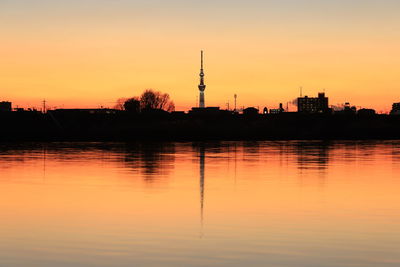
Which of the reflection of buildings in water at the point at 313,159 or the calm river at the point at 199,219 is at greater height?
the reflection of buildings in water at the point at 313,159

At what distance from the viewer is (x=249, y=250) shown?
23.8 m

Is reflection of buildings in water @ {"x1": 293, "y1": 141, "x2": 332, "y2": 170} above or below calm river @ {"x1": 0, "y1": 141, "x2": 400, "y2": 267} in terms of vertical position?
above

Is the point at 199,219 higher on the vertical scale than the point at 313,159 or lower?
lower

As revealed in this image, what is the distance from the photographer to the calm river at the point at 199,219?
22.7 metres

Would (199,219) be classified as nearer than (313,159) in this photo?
Yes

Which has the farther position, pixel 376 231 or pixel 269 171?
pixel 269 171

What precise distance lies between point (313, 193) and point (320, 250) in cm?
1973

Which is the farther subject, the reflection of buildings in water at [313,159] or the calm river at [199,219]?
the reflection of buildings in water at [313,159]

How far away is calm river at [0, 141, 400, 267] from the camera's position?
22.7 metres

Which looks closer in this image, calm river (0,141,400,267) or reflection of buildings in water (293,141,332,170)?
calm river (0,141,400,267)

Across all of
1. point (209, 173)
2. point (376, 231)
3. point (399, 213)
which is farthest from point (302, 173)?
point (376, 231)

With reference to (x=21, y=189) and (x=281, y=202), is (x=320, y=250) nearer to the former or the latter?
(x=281, y=202)

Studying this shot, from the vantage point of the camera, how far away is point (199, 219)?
103ft

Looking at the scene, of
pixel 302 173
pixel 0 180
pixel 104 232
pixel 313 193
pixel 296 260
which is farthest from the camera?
pixel 302 173
